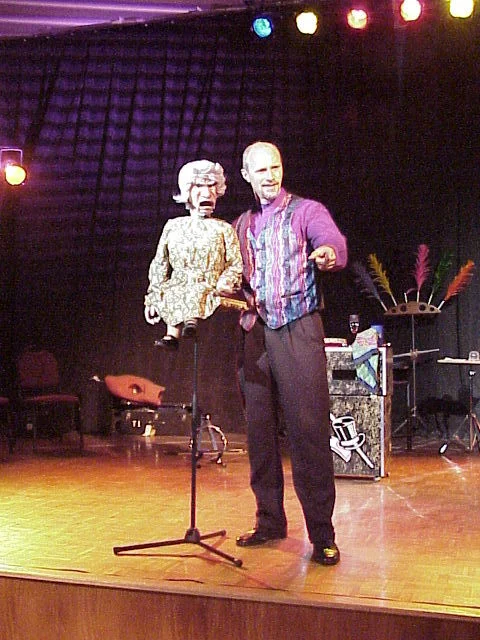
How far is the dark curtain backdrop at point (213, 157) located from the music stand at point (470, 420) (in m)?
0.19

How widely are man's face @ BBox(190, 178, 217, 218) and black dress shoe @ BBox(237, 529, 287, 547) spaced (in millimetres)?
1297

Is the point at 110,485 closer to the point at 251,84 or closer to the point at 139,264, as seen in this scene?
the point at 139,264

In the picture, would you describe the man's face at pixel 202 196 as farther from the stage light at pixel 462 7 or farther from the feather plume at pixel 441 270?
the feather plume at pixel 441 270

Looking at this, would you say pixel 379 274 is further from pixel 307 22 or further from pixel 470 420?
pixel 307 22

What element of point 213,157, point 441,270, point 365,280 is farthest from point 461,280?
point 213,157

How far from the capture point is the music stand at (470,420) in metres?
6.90

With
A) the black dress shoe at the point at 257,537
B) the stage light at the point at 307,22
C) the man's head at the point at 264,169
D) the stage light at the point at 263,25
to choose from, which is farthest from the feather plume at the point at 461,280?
the man's head at the point at 264,169

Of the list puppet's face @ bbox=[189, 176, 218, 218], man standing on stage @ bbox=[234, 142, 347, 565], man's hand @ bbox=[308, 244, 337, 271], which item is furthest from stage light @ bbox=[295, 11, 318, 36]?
man's hand @ bbox=[308, 244, 337, 271]

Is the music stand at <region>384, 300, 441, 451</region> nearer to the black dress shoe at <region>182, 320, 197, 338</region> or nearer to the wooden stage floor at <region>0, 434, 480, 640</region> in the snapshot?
the wooden stage floor at <region>0, 434, 480, 640</region>

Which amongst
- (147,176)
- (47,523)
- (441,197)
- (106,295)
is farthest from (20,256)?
(47,523)

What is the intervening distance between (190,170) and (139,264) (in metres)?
4.79

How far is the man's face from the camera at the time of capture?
3436 millimetres

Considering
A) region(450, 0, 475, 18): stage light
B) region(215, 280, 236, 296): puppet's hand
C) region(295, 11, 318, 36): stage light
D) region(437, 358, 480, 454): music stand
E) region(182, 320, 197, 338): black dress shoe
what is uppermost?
region(295, 11, 318, 36): stage light

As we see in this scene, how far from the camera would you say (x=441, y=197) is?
24.6ft
